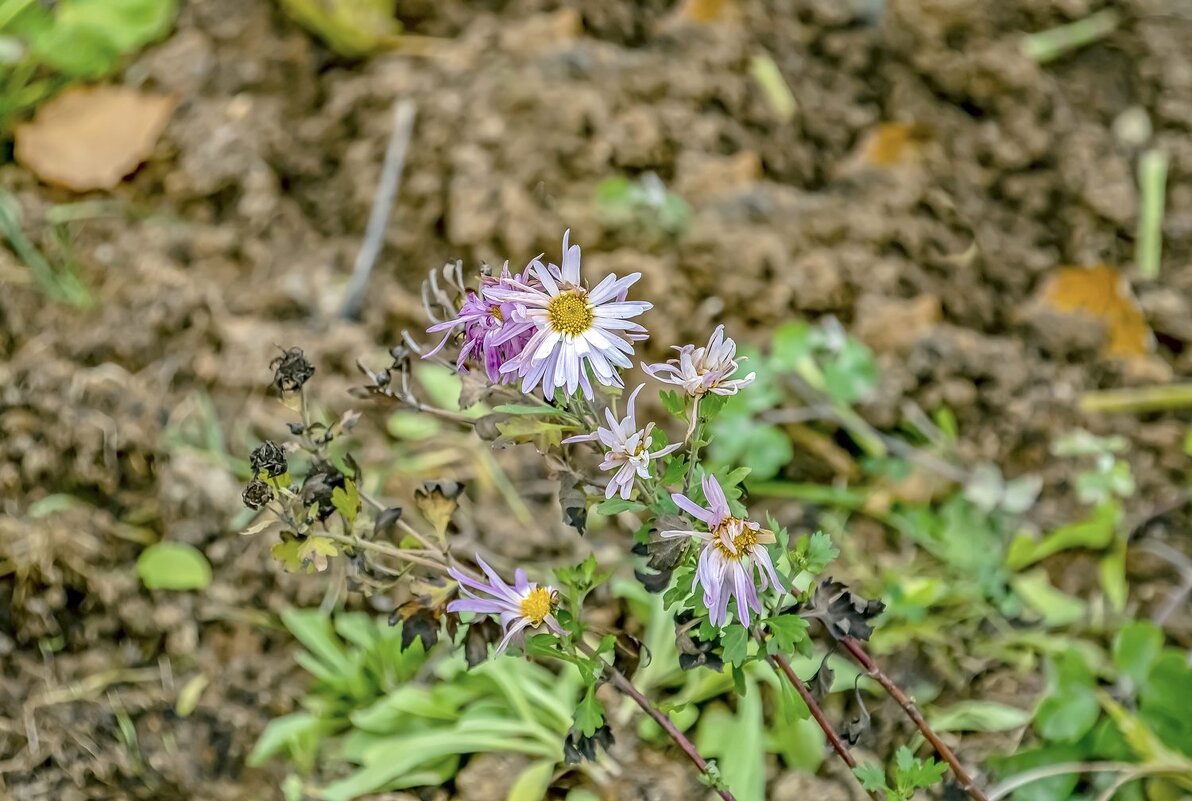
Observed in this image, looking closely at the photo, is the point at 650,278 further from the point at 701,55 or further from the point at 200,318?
Result: the point at 200,318

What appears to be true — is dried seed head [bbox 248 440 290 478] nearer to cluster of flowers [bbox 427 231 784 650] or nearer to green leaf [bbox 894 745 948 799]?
cluster of flowers [bbox 427 231 784 650]

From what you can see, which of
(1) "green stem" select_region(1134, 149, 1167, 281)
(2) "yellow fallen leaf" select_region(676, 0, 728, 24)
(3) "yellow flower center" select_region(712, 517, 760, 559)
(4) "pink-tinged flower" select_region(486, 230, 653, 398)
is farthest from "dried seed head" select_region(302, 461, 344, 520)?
(1) "green stem" select_region(1134, 149, 1167, 281)

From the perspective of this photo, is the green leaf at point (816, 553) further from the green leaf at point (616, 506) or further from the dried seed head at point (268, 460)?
the dried seed head at point (268, 460)

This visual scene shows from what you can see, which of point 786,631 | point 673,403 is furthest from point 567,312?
point 786,631

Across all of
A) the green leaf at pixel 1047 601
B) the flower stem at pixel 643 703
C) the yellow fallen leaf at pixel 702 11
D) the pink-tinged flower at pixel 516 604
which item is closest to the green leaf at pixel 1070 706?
the green leaf at pixel 1047 601

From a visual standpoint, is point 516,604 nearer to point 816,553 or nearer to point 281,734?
point 816,553

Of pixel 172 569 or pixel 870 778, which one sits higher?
pixel 870 778
